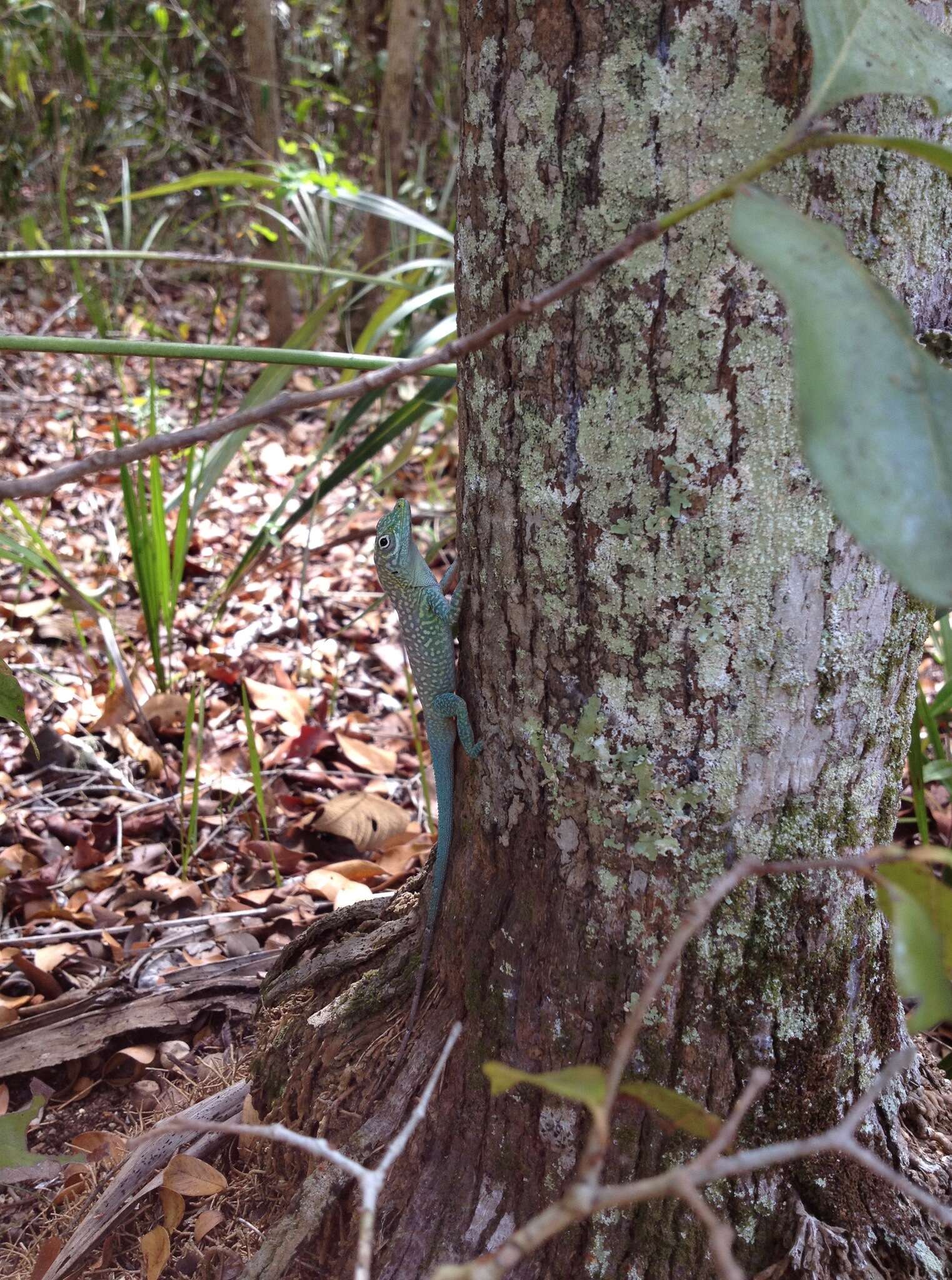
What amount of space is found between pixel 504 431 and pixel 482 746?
15.9 inches

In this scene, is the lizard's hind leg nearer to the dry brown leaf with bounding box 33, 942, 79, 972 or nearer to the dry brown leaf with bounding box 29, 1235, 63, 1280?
the dry brown leaf with bounding box 29, 1235, 63, 1280

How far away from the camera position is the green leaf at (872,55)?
69 cm

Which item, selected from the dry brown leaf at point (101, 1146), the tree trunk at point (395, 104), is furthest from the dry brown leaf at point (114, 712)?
the tree trunk at point (395, 104)

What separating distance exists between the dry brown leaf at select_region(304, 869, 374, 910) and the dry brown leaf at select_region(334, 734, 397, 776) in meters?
0.44

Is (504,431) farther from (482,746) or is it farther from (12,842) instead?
(12,842)

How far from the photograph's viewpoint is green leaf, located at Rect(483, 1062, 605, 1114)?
0.57m

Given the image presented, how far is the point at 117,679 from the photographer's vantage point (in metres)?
2.83

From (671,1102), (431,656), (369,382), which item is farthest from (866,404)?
(431,656)

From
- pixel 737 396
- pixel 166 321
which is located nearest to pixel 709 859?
pixel 737 396

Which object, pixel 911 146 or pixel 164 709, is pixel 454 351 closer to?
pixel 911 146

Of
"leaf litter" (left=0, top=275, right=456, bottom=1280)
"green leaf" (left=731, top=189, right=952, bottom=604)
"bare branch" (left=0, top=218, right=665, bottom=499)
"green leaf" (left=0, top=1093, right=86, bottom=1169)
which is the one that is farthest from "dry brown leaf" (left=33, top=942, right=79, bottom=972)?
"green leaf" (left=731, top=189, right=952, bottom=604)

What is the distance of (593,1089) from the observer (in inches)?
22.8

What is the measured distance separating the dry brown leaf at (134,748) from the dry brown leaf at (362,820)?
0.50 metres

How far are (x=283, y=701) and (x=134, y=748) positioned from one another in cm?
44
